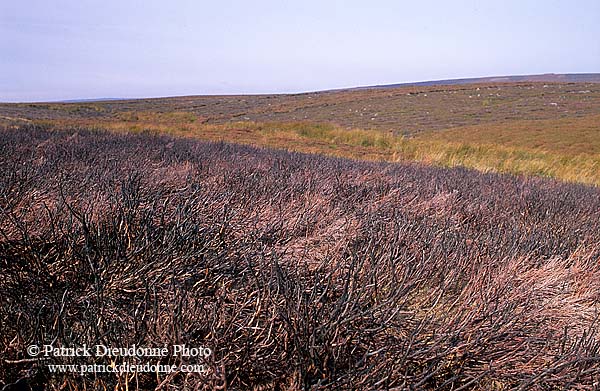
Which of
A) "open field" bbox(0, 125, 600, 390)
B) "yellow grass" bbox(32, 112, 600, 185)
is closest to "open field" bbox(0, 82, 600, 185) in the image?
"yellow grass" bbox(32, 112, 600, 185)

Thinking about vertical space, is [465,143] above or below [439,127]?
below

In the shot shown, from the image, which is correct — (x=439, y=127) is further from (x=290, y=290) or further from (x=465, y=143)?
(x=290, y=290)

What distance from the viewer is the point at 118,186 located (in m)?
3.80

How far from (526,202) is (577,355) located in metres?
3.93

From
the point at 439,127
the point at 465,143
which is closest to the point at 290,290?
the point at 465,143

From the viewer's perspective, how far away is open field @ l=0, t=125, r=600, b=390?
4.94ft

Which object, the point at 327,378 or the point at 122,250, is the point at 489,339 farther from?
the point at 122,250

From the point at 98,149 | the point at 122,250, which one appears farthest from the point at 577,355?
the point at 98,149

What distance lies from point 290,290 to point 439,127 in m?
28.0

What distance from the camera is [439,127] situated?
2792cm

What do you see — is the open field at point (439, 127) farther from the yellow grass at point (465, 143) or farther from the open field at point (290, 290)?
the open field at point (290, 290)

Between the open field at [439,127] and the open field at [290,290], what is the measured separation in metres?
10.1

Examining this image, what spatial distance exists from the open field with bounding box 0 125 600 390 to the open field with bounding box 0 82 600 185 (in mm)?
10099

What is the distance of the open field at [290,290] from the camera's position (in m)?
1.50
